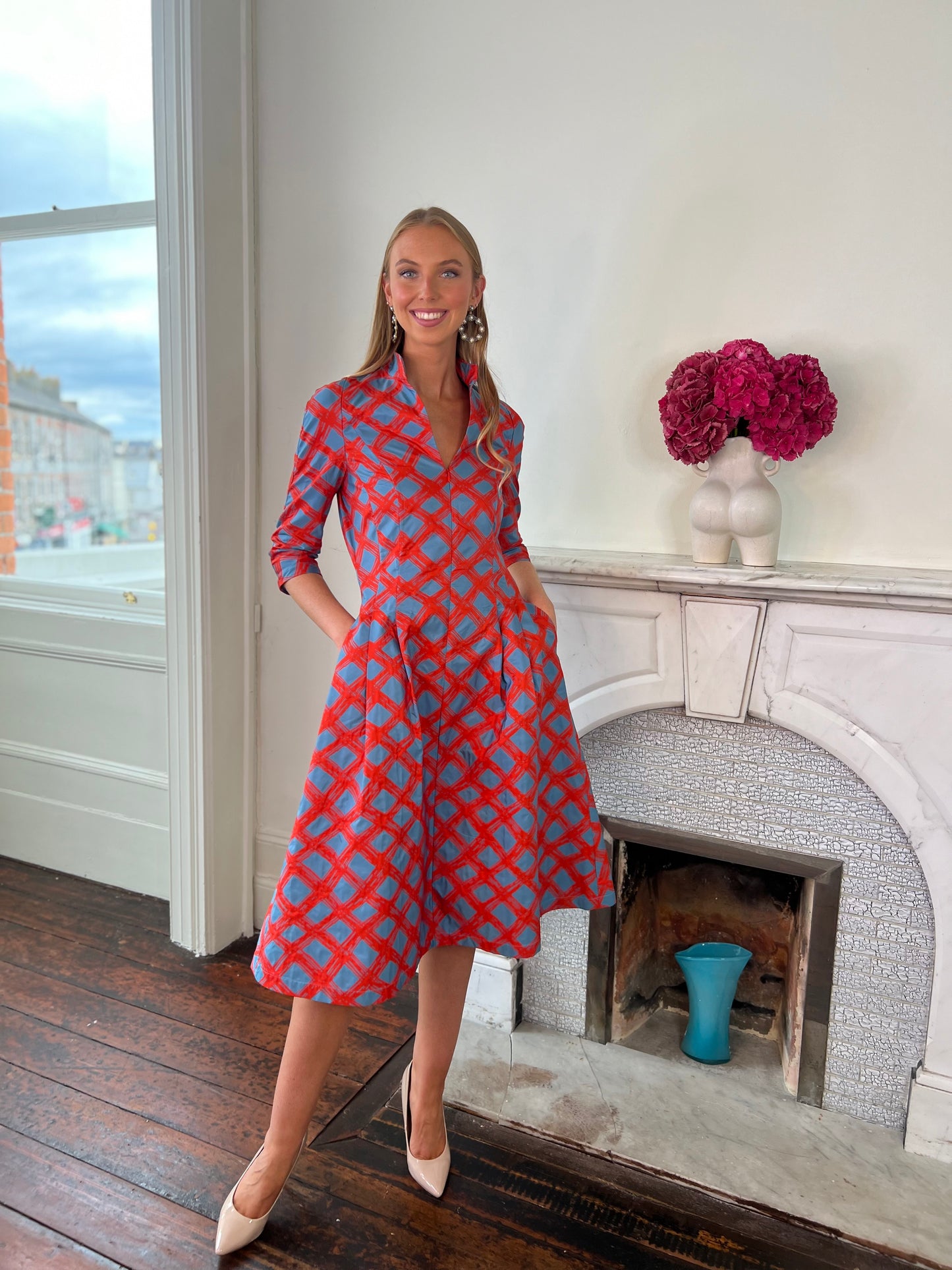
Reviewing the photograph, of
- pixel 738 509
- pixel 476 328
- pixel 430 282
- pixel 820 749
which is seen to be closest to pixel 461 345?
pixel 476 328

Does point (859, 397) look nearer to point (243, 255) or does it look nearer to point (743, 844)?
point (743, 844)

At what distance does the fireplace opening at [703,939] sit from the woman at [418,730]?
1.47ft

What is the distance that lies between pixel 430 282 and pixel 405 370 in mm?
153

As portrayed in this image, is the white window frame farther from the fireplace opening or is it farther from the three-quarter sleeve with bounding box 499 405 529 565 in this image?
the fireplace opening

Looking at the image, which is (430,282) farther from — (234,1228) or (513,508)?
(234,1228)

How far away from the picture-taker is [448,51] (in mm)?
1929

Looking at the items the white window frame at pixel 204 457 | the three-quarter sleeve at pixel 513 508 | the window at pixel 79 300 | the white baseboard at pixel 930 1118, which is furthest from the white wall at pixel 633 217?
the white baseboard at pixel 930 1118

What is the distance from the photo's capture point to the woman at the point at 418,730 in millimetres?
1293

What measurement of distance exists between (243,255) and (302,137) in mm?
313

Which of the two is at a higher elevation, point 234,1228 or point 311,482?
Result: point 311,482

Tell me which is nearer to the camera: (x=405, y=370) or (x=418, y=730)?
(x=418, y=730)

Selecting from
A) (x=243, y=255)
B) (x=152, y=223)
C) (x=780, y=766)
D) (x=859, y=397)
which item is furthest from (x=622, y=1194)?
(x=152, y=223)

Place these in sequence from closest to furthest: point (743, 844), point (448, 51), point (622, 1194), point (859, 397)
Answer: point (622, 1194) → point (859, 397) → point (743, 844) → point (448, 51)

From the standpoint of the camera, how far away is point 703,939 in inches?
80.5
